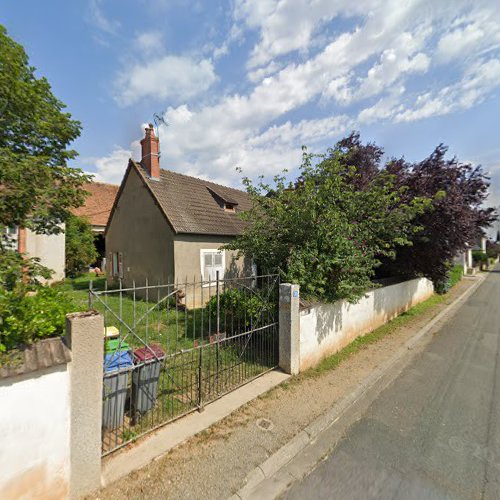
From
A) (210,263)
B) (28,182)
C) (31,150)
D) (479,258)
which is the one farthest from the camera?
(479,258)

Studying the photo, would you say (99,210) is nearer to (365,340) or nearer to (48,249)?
(48,249)

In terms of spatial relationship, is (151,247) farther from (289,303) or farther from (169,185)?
(289,303)

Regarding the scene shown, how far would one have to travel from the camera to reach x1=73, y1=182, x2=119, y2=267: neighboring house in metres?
20.1

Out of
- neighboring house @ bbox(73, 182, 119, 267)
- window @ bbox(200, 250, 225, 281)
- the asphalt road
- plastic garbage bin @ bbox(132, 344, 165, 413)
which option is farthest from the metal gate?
neighboring house @ bbox(73, 182, 119, 267)

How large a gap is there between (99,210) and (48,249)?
338 inches

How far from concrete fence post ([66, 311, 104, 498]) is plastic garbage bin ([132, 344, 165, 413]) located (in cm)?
100

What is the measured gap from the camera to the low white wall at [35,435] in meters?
2.18

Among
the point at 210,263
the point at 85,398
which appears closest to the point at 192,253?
the point at 210,263

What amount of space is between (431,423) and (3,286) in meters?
5.47

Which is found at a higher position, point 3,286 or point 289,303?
point 3,286

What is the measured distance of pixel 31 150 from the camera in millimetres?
3688

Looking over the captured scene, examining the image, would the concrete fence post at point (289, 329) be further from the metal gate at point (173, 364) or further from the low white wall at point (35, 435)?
the low white wall at point (35, 435)

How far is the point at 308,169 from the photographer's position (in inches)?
294

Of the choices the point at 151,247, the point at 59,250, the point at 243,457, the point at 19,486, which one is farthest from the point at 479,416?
the point at 59,250
